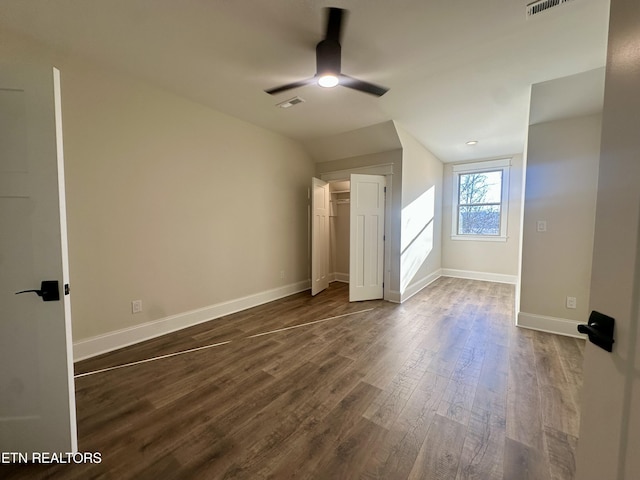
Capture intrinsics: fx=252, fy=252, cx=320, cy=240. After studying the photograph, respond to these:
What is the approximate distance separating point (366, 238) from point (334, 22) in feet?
9.61

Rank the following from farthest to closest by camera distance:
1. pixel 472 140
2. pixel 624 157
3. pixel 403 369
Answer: pixel 472 140 < pixel 403 369 < pixel 624 157

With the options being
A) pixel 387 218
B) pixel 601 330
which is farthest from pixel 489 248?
pixel 601 330

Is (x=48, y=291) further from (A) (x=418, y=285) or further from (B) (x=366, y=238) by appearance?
(A) (x=418, y=285)

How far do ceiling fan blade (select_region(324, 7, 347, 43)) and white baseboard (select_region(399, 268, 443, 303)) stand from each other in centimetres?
349

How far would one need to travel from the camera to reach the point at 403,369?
7.34 ft

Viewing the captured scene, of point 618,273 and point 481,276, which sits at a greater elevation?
point 618,273

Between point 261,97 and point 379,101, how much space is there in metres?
1.39

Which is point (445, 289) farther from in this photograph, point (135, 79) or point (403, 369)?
point (135, 79)

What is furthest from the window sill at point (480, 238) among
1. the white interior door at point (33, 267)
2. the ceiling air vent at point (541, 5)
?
the white interior door at point (33, 267)

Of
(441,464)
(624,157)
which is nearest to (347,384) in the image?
(441,464)

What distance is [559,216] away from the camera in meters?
2.91

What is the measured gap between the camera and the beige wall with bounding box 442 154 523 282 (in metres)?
5.20

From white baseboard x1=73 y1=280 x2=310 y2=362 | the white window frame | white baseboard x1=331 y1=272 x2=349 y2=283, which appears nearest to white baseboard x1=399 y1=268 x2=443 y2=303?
the white window frame

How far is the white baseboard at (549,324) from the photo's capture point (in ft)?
9.48
